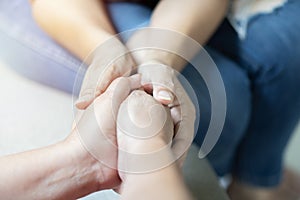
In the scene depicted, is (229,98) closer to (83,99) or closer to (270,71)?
(270,71)

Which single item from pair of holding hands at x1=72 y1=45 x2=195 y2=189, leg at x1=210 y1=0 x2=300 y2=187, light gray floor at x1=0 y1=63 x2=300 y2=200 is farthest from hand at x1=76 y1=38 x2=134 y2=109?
leg at x1=210 y1=0 x2=300 y2=187

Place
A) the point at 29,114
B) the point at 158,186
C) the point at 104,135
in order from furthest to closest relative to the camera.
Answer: the point at 29,114
the point at 104,135
the point at 158,186

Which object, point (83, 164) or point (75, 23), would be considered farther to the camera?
point (75, 23)

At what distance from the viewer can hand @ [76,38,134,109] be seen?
0.70 metres

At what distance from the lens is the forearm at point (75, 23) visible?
0.80 m

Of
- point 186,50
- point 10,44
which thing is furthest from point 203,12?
point 10,44

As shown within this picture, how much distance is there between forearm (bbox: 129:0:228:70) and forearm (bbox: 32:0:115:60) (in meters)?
0.08

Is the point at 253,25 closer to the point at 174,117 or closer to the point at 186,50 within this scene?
the point at 186,50

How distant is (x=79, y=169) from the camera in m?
0.66

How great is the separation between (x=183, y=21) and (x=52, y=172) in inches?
12.7

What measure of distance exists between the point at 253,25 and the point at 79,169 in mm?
432

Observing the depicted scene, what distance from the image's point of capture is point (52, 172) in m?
0.66

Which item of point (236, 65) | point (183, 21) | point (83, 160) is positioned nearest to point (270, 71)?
point (236, 65)

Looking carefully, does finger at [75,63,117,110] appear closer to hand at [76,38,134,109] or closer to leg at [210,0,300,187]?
hand at [76,38,134,109]
